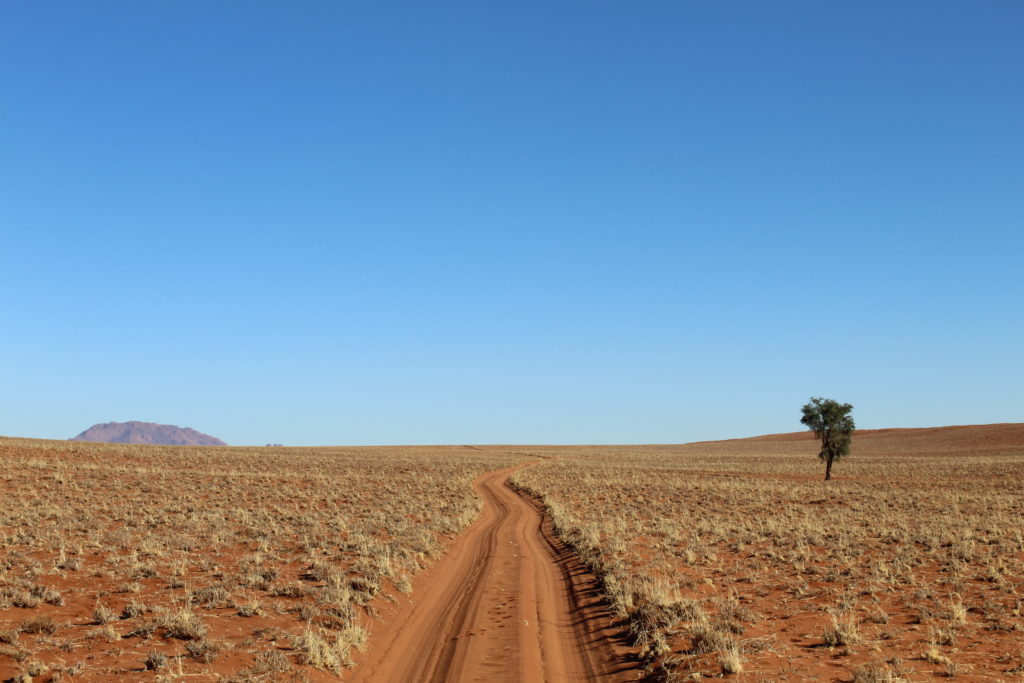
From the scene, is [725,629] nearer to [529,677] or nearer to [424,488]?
[529,677]

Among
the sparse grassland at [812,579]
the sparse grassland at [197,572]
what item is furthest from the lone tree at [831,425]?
the sparse grassland at [197,572]

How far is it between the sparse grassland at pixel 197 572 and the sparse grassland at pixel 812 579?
5520 mm

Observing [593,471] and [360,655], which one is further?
[593,471]

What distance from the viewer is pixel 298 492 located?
35375 millimetres

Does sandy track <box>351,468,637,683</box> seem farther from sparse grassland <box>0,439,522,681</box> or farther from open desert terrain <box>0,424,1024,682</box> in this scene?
sparse grassland <box>0,439,522,681</box>

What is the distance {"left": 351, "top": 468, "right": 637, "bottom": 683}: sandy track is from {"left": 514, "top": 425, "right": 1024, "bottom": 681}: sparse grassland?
0.78 meters

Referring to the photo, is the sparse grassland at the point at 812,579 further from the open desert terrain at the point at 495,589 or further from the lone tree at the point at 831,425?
the lone tree at the point at 831,425

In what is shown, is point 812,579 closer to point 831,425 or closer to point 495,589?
point 495,589

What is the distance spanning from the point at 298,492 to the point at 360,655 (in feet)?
86.4

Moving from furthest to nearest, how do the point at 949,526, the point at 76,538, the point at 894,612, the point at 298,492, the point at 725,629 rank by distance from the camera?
the point at 298,492 → the point at 949,526 → the point at 76,538 → the point at 894,612 → the point at 725,629

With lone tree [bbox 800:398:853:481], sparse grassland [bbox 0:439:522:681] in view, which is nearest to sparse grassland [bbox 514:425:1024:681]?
sparse grassland [bbox 0:439:522:681]

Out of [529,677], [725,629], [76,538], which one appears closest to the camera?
[529,677]

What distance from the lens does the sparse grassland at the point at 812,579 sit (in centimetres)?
1022

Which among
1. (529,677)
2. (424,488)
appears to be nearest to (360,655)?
(529,677)
